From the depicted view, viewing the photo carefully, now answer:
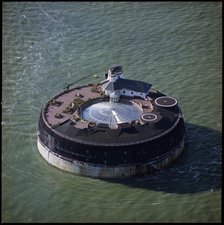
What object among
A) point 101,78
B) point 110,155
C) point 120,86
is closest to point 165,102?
point 120,86

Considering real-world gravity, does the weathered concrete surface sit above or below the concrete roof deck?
below

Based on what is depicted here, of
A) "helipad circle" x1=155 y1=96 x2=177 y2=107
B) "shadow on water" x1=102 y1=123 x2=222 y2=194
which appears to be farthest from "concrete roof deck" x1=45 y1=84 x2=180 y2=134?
"shadow on water" x1=102 y1=123 x2=222 y2=194

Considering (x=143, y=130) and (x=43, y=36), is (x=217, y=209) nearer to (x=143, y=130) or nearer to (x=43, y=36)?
(x=143, y=130)

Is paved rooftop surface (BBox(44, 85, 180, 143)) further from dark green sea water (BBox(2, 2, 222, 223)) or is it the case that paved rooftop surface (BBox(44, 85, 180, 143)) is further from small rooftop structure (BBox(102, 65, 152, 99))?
dark green sea water (BBox(2, 2, 222, 223))

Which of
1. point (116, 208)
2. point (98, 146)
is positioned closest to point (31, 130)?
point (98, 146)

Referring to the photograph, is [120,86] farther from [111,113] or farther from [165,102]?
[165,102]

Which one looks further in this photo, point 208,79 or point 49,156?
point 208,79
